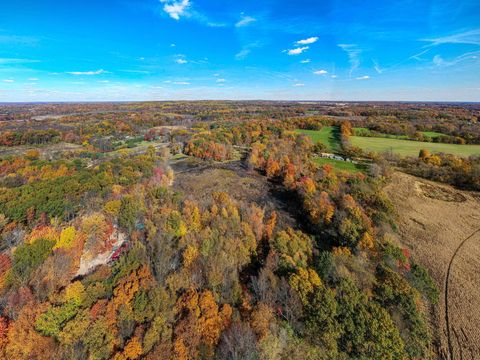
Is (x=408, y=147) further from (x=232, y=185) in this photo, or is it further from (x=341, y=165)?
(x=232, y=185)

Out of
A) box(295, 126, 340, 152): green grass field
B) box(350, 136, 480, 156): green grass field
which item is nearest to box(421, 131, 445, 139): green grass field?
box(350, 136, 480, 156): green grass field

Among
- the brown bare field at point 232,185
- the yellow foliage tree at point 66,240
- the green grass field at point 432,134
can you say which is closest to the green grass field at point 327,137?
the green grass field at point 432,134

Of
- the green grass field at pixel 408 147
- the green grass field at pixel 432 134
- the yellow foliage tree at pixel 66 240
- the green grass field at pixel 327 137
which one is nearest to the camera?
the yellow foliage tree at pixel 66 240

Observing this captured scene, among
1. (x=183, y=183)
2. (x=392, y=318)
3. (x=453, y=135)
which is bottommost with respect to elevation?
(x=183, y=183)

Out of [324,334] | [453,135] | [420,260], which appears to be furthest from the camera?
[453,135]

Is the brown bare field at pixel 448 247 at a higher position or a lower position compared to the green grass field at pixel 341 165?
lower

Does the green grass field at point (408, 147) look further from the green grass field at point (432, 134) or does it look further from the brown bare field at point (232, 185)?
the brown bare field at point (232, 185)

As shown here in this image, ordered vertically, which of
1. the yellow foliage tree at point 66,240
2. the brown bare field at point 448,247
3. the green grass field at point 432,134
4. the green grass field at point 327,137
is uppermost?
the green grass field at point 432,134

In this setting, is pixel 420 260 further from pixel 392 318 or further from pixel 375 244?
pixel 392 318

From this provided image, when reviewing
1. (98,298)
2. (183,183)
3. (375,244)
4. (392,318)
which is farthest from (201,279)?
(183,183)
